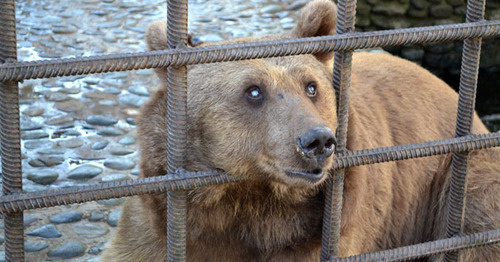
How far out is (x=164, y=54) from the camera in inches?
94.8

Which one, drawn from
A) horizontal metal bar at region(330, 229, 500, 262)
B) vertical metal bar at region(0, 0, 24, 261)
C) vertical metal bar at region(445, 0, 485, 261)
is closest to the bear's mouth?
horizontal metal bar at region(330, 229, 500, 262)

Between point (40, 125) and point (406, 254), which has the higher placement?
point (406, 254)

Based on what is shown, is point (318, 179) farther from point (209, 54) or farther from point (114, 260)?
point (114, 260)

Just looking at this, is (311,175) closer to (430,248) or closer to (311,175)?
(311,175)

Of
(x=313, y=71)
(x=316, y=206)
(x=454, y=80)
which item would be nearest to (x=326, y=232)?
(x=316, y=206)

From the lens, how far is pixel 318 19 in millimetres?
3148

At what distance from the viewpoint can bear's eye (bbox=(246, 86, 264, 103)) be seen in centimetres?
295

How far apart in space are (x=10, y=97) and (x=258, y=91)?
1019 mm

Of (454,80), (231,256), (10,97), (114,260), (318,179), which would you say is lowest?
(454,80)

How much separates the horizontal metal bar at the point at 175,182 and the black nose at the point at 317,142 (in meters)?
0.19

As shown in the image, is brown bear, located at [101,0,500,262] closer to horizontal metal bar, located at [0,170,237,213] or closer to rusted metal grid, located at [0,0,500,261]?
rusted metal grid, located at [0,0,500,261]

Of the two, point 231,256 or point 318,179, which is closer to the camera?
point 318,179

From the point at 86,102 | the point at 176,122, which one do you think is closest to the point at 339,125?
the point at 176,122

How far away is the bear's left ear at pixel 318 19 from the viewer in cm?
313
